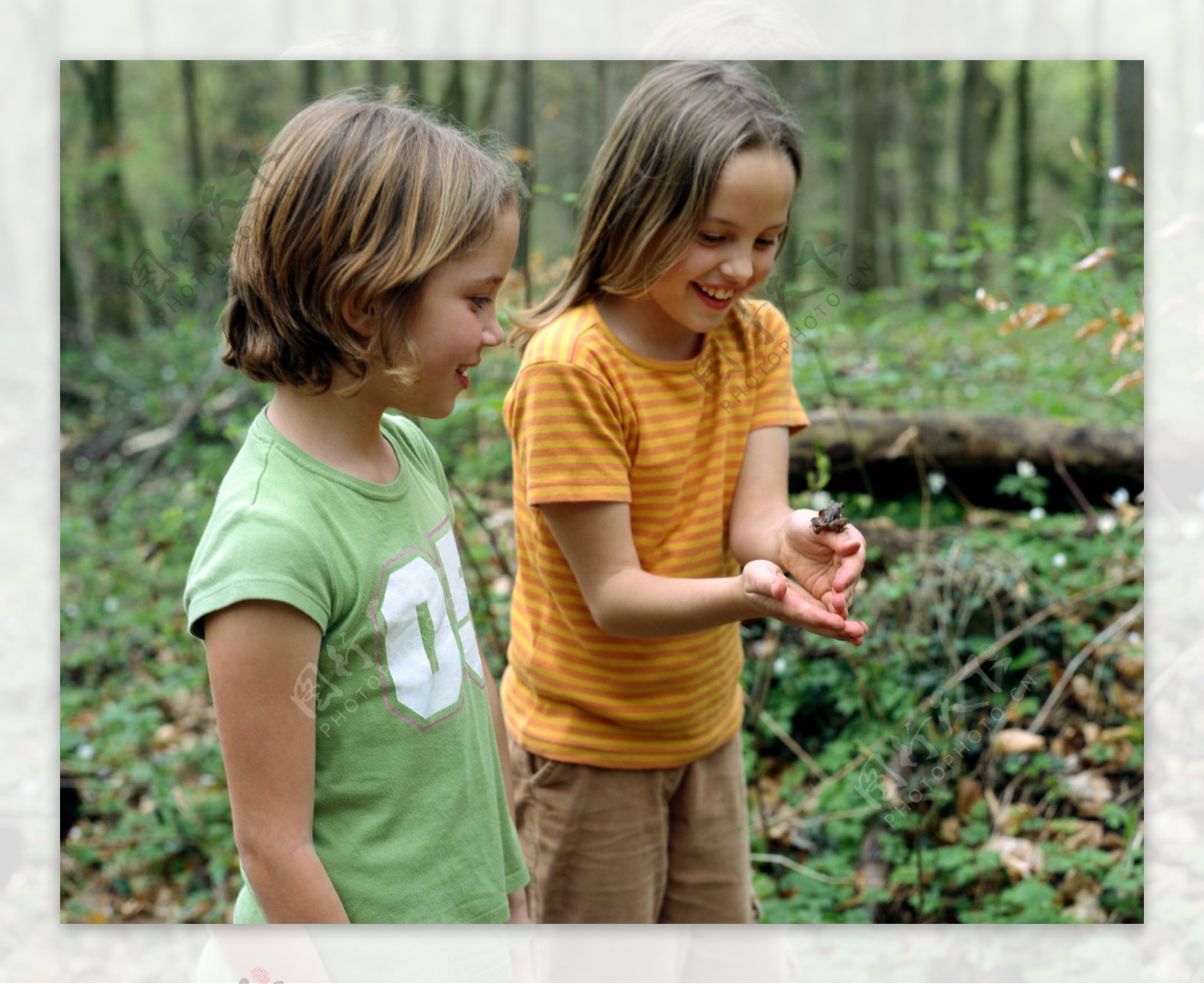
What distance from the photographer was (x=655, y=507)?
4.91 ft

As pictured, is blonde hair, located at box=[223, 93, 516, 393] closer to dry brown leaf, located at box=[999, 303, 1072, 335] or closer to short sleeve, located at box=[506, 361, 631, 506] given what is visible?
short sleeve, located at box=[506, 361, 631, 506]

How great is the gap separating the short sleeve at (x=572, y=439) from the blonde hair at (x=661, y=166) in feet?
0.46

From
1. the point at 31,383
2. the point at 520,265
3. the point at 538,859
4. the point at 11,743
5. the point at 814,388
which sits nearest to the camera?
the point at 538,859

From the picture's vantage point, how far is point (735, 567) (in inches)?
65.4

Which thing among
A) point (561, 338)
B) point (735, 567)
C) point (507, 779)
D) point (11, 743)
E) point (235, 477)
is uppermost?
point (561, 338)

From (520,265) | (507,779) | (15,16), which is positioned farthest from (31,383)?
(507,779)

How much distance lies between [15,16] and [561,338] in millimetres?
1888

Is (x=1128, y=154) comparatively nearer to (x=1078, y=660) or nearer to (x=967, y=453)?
(x=967, y=453)

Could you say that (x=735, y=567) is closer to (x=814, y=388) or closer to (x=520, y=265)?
(x=520, y=265)

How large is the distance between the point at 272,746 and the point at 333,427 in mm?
362

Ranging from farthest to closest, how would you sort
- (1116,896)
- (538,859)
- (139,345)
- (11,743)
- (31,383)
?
(139,345) < (31,383) < (11,743) < (1116,896) < (538,859)

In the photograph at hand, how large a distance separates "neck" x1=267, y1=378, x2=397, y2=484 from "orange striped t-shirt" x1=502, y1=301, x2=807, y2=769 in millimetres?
264

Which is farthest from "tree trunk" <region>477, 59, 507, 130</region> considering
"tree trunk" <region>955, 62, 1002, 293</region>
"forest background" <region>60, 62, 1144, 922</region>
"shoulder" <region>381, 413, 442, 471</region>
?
"tree trunk" <region>955, 62, 1002, 293</region>

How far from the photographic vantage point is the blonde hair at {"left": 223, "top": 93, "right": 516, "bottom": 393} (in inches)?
45.8
